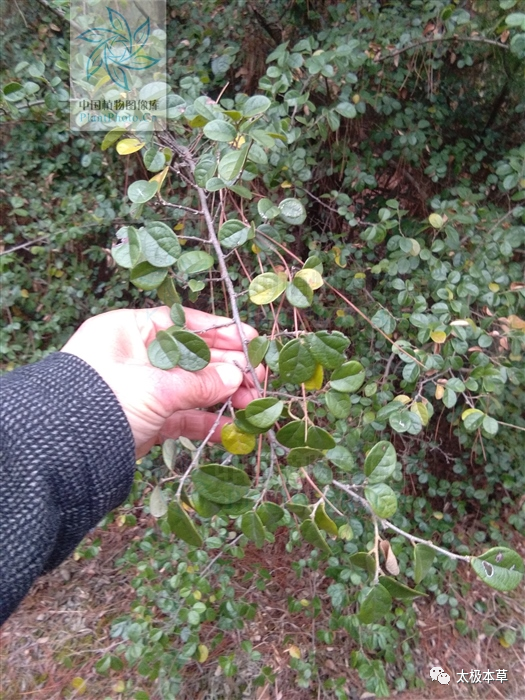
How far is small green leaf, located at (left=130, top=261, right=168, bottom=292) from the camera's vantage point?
657mm

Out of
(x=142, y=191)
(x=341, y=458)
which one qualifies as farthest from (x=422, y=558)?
(x=142, y=191)

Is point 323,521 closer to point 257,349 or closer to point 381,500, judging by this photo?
point 381,500

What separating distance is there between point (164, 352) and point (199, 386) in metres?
0.19

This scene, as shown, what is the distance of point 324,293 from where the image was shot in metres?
1.70

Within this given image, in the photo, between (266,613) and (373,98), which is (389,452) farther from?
(266,613)

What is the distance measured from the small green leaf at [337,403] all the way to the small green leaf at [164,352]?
0.72 ft

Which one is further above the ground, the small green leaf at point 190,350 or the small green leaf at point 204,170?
the small green leaf at point 204,170

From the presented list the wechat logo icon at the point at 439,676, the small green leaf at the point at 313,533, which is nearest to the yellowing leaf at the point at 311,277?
the small green leaf at the point at 313,533

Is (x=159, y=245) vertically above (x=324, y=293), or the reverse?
(x=159, y=245)

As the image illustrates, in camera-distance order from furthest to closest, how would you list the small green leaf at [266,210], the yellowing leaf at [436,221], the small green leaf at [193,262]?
the yellowing leaf at [436,221]
the small green leaf at [266,210]
the small green leaf at [193,262]

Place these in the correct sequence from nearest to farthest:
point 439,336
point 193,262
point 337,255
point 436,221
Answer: point 193,262 → point 439,336 → point 436,221 → point 337,255

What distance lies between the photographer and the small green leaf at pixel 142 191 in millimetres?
687

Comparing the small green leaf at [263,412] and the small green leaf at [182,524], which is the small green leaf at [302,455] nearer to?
the small green leaf at [263,412]

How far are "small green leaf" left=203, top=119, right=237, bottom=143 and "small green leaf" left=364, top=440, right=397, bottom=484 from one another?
0.50 m
